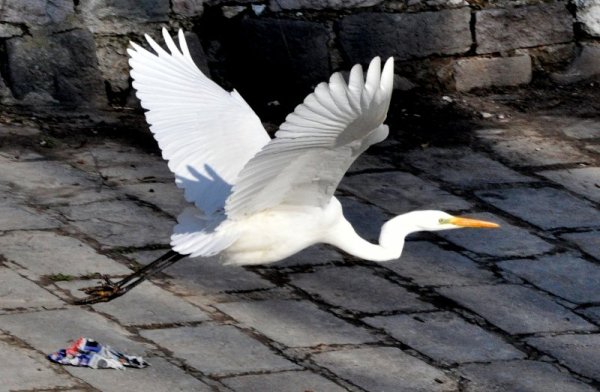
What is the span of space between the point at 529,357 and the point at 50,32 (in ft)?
10.1

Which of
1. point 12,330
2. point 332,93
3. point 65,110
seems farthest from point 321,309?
point 65,110

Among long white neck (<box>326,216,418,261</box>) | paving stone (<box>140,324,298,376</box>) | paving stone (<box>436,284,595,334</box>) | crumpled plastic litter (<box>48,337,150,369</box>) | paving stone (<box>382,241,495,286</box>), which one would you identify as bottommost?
paving stone (<box>140,324,298,376</box>)

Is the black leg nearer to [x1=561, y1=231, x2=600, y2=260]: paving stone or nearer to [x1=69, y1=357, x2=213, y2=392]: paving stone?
[x1=69, y1=357, x2=213, y2=392]: paving stone

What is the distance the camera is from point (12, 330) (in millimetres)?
4320

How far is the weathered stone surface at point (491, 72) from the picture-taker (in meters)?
7.23

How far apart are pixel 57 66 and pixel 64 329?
246 centimetres

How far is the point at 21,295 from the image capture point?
15.1ft

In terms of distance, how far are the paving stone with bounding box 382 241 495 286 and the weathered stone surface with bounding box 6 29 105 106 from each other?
202 centimetres

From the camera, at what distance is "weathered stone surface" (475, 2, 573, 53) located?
7.19 meters

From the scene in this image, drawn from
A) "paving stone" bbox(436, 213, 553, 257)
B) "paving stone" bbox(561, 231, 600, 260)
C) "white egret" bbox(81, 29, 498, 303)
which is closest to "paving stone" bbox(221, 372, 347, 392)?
"white egret" bbox(81, 29, 498, 303)

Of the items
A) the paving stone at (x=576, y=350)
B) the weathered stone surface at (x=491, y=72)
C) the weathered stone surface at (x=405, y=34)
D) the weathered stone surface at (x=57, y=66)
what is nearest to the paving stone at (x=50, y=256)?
the paving stone at (x=576, y=350)

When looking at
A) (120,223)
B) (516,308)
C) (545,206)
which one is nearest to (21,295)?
(120,223)

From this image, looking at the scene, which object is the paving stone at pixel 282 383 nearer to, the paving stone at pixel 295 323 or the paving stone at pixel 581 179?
the paving stone at pixel 295 323

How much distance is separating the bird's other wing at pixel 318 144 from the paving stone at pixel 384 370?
49cm
